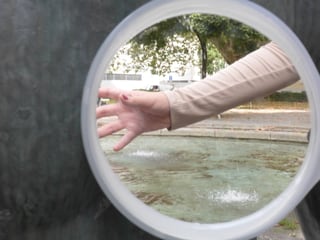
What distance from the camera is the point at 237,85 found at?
577 millimetres

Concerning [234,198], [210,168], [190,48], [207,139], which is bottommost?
[207,139]

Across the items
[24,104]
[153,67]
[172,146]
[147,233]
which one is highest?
[24,104]

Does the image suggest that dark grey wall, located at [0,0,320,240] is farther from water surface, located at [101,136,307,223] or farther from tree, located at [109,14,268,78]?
tree, located at [109,14,268,78]

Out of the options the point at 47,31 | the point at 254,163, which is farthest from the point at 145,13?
the point at 254,163

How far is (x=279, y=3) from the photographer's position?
0.49m

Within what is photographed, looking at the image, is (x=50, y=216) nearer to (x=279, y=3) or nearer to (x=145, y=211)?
(x=145, y=211)

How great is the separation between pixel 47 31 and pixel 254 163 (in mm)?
2211

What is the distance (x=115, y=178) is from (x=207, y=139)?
2.38 meters

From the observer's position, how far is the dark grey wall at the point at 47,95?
48 cm

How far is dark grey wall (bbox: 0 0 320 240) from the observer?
0.48 m

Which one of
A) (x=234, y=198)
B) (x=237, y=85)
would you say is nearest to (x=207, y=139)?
(x=234, y=198)

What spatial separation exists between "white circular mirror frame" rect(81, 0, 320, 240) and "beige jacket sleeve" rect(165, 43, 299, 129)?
6 cm

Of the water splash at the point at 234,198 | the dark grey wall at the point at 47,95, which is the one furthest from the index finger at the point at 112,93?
the water splash at the point at 234,198

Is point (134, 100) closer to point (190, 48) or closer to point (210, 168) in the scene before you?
point (210, 168)
